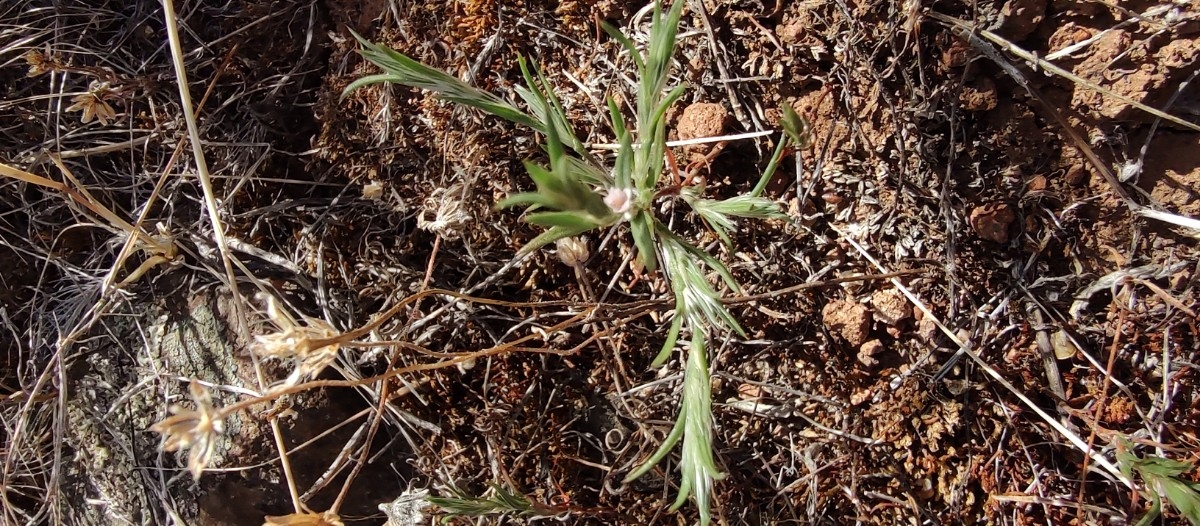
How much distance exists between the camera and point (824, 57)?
6.18ft

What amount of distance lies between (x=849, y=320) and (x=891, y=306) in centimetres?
11

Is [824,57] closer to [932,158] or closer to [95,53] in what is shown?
[932,158]

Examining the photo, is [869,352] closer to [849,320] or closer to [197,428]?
[849,320]

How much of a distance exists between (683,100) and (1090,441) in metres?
1.27

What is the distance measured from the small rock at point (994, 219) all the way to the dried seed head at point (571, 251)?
3.13 feet

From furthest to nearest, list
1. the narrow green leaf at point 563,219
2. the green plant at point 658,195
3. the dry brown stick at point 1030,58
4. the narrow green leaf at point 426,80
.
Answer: the dry brown stick at point 1030,58
the narrow green leaf at point 426,80
the green plant at point 658,195
the narrow green leaf at point 563,219

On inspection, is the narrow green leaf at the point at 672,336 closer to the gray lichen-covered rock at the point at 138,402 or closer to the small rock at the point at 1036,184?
the small rock at the point at 1036,184

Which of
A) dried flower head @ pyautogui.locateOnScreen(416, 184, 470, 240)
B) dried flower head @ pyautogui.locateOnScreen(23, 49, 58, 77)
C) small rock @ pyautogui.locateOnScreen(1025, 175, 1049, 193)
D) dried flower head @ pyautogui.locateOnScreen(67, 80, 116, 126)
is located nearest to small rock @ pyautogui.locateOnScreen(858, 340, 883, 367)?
small rock @ pyautogui.locateOnScreen(1025, 175, 1049, 193)

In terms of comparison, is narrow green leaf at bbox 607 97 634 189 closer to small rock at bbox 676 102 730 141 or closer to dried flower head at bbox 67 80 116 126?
small rock at bbox 676 102 730 141

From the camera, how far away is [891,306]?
6.18 feet

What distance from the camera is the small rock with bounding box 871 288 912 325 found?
6.17ft

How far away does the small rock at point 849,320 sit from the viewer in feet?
6.20

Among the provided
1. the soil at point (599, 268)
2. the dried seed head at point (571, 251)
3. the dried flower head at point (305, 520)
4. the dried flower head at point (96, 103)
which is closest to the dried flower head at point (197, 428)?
the dried flower head at point (305, 520)

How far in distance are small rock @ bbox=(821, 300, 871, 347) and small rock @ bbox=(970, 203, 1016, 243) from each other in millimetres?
336
